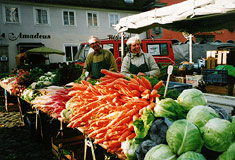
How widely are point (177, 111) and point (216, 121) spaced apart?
13.0 inches

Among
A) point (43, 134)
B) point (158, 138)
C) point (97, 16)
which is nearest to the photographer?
point (158, 138)

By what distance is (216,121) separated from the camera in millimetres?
1406

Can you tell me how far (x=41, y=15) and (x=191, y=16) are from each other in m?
16.1

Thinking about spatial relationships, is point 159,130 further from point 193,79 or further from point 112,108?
point 193,79

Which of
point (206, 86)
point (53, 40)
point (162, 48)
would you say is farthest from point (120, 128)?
point (53, 40)

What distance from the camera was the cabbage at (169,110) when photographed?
1.60 meters

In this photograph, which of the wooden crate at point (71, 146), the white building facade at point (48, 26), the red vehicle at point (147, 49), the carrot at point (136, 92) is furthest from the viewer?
the white building facade at point (48, 26)

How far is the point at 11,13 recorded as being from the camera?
16375 millimetres

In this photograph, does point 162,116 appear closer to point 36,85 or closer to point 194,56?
point 36,85

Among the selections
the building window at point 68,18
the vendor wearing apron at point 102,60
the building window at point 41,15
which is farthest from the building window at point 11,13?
the vendor wearing apron at point 102,60

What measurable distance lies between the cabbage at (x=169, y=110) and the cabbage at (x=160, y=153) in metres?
0.26

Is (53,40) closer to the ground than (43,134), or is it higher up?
higher up

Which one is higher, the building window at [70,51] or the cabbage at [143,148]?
the building window at [70,51]

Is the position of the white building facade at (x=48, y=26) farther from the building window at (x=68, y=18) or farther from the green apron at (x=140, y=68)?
the green apron at (x=140, y=68)
